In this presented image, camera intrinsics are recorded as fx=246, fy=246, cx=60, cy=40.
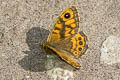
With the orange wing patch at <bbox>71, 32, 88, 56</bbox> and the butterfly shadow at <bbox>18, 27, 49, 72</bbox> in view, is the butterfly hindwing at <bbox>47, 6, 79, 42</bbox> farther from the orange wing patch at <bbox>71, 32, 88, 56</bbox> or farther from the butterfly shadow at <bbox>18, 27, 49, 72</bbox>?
the butterfly shadow at <bbox>18, 27, 49, 72</bbox>

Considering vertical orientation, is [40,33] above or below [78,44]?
above

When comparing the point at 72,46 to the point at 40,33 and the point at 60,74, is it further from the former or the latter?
the point at 40,33

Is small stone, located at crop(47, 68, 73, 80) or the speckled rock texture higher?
the speckled rock texture

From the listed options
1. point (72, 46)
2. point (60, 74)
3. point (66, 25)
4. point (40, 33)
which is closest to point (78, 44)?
point (72, 46)

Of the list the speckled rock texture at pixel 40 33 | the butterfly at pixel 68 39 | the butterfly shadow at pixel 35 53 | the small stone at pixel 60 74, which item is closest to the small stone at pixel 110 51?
the speckled rock texture at pixel 40 33

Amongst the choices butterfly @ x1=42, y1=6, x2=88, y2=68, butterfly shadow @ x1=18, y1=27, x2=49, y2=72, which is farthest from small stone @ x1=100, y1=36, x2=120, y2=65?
butterfly shadow @ x1=18, y1=27, x2=49, y2=72

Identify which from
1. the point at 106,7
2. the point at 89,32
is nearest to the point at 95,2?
the point at 106,7

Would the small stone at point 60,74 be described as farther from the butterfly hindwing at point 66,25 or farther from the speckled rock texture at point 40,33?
the butterfly hindwing at point 66,25
